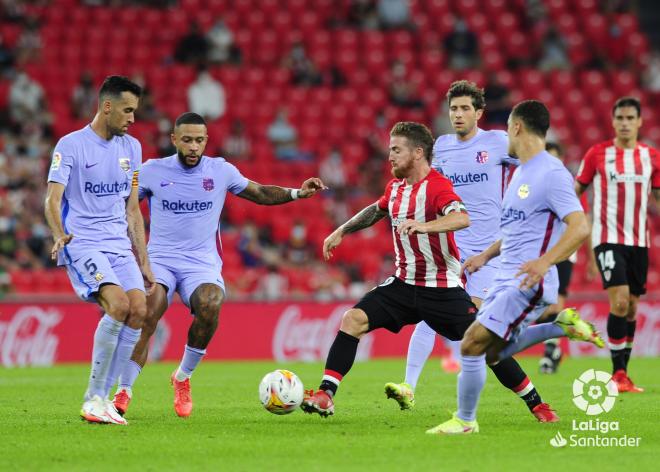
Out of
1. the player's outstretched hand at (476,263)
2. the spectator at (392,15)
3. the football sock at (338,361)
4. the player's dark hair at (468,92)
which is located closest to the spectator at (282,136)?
the spectator at (392,15)

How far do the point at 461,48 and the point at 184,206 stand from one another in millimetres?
16717

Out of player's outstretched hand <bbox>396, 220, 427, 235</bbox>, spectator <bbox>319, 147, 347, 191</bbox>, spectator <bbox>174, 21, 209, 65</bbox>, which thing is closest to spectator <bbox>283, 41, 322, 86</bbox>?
spectator <bbox>174, 21, 209, 65</bbox>

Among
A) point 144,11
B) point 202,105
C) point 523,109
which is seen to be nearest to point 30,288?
point 202,105

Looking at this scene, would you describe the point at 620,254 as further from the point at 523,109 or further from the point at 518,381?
the point at 523,109

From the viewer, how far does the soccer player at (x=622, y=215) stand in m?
11.2

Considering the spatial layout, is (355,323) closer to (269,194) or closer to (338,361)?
(338,361)

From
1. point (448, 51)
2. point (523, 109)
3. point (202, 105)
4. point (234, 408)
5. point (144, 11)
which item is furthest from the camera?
point (448, 51)

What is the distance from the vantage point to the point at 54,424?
823 cm

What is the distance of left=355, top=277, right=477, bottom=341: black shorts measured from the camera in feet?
27.1

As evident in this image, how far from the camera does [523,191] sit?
23.7 feet

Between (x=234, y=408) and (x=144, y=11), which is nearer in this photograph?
(x=234, y=408)

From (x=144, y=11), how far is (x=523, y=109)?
56.4 ft

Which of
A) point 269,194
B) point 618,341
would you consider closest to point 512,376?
point 269,194

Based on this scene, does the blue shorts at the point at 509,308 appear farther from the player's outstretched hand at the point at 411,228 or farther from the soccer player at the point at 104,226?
the soccer player at the point at 104,226
